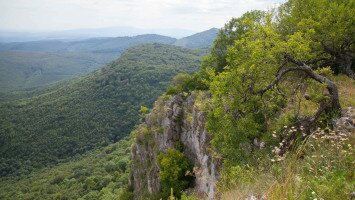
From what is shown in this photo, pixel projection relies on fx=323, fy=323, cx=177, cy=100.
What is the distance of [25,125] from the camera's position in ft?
509

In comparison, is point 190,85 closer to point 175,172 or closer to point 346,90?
point 175,172

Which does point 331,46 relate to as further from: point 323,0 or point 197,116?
point 197,116

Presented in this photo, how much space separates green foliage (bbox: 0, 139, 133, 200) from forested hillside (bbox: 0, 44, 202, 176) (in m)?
9.48

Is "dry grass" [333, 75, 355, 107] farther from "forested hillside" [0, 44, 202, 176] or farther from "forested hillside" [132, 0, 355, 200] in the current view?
"forested hillside" [0, 44, 202, 176]

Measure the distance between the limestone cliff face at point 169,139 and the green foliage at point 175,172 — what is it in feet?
3.28

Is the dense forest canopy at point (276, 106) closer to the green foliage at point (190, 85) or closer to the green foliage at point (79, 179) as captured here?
the green foliage at point (190, 85)

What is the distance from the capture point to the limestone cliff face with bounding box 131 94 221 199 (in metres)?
24.7

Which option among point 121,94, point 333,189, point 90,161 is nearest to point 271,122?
point 333,189

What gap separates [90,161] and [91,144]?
2193cm

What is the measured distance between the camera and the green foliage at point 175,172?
2659 cm

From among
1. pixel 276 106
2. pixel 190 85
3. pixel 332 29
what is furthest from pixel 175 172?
pixel 332 29

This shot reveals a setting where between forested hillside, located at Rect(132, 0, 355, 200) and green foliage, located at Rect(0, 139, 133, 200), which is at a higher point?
forested hillside, located at Rect(132, 0, 355, 200)

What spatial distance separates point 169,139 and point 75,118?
12548 cm

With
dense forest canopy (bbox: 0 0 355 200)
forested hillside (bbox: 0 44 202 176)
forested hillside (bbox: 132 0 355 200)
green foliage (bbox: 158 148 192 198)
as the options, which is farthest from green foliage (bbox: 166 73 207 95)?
forested hillside (bbox: 0 44 202 176)
